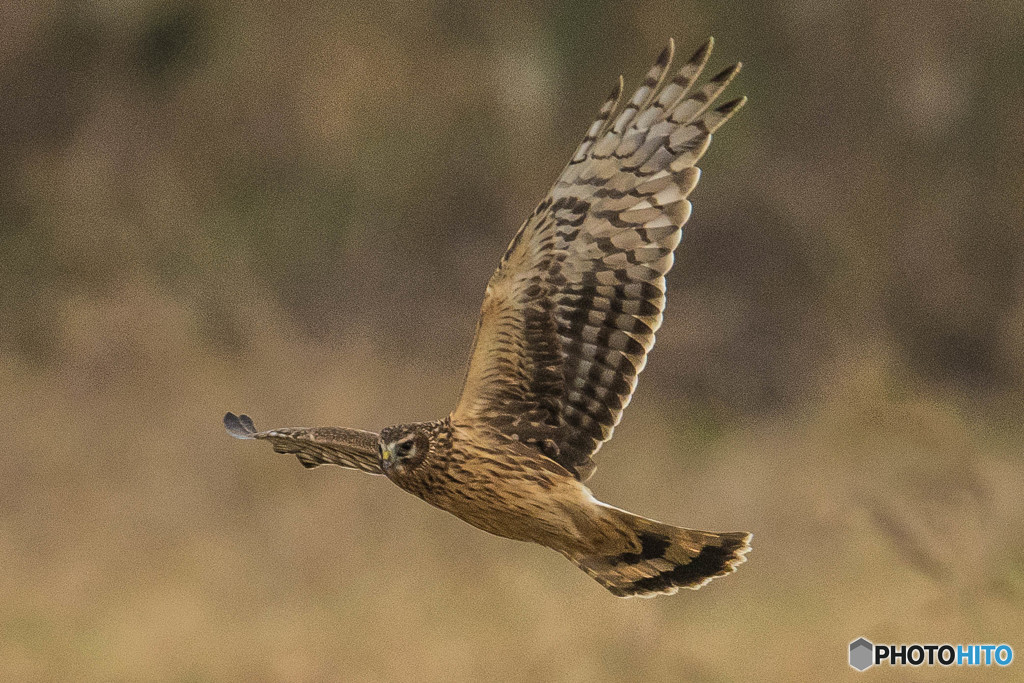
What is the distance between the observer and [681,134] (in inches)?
92.8

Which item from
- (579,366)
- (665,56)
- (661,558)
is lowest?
(661,558)

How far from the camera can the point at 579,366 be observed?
256 centimetres

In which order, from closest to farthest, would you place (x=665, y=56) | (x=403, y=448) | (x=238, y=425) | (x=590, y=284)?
1. (x=665, y=56)
2. (x=403, y=448)
3. (x=590, y=284)
4. (x=238, y=425)

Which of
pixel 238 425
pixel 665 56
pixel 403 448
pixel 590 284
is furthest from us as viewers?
pixel 238 425

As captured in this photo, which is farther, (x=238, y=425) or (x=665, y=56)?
(x=238, y=425)

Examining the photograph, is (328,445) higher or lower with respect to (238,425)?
lower

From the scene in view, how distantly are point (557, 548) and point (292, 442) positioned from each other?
595 millimetres

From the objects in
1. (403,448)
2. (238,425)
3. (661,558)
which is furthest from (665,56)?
(238,425)

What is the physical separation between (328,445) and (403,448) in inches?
10.3

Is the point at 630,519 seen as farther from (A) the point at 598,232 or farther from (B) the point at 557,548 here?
(A) the point at 598,232

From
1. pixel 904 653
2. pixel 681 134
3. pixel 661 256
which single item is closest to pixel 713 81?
pixel 681 134

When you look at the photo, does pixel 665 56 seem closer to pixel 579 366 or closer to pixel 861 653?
pixel 579 366

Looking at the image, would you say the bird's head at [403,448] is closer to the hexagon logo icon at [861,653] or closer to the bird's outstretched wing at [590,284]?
the bird's outstretched wing at [590,284]

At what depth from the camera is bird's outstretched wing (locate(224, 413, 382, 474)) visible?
2557 mm
